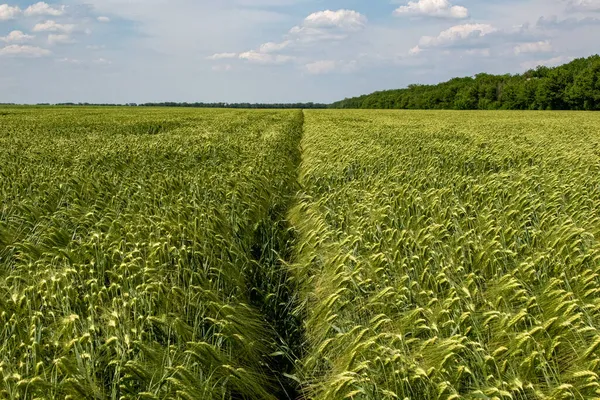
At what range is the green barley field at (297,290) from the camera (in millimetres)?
2994

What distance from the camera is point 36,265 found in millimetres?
4773

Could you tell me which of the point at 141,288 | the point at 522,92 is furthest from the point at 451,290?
the point at 522,92

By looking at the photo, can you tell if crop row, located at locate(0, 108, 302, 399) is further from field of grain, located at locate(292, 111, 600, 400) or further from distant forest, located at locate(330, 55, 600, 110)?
distant forest, located at locate(330, 55, 600, 110)

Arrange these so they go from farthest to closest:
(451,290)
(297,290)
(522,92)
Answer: (522,92)
(297,290)
(451,290)

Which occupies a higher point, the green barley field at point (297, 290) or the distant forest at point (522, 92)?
the distant forest at point (522, 92)

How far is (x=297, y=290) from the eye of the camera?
544 centimetres

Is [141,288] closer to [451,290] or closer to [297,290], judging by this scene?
[297,290]

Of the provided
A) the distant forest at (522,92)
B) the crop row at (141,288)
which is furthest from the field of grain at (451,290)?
the distant forest at (522,92)

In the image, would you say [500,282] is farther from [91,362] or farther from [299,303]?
[91,362]

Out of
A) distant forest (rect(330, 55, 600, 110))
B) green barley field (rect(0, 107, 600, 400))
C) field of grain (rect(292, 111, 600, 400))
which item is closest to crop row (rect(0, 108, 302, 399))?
green barley field (rect(0, 107, 600, 400))

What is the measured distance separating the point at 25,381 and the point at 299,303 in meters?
2.93

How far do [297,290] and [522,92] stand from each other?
87741mm

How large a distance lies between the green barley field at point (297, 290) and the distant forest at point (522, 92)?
76.8m

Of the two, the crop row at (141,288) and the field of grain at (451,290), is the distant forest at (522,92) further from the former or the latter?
the crop row at (141,288)
